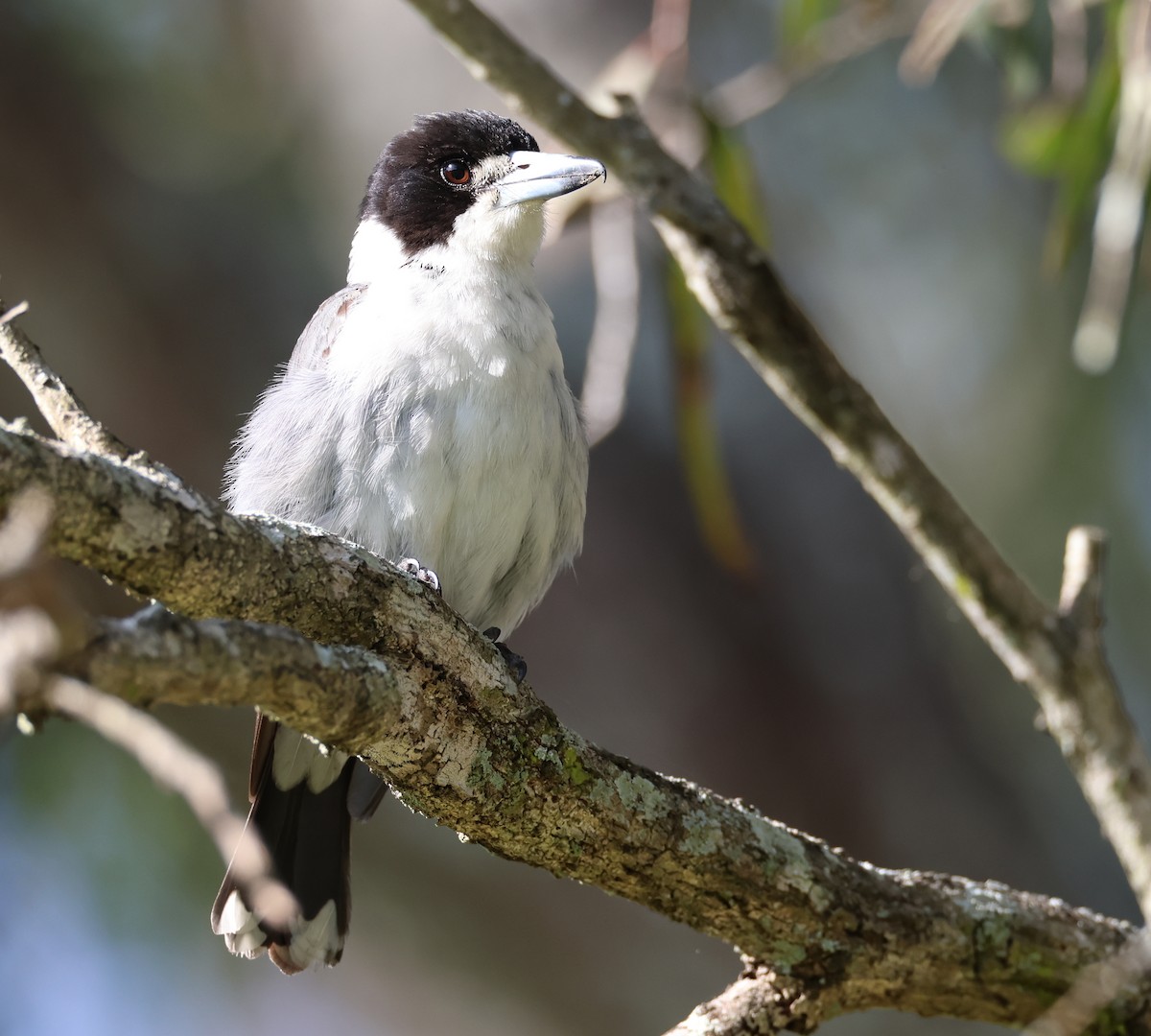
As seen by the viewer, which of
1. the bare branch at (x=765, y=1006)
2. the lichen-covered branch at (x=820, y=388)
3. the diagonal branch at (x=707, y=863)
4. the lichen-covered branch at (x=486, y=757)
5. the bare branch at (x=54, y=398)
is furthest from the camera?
the lichen-covered branch at (x=820, y=388)

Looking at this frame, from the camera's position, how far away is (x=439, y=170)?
2787 millimetres

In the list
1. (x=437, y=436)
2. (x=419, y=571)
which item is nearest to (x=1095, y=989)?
(x=419, y=571)

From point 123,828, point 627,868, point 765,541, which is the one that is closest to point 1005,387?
point 765,541

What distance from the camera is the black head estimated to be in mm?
2701

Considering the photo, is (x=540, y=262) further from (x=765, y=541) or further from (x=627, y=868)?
(x=627, y=868)

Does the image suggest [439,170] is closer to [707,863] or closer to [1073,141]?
[1073,141]

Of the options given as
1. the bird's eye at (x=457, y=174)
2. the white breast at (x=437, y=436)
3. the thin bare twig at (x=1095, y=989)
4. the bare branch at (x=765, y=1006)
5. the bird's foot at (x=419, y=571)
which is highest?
the bird's eye at (x=457, y=174)

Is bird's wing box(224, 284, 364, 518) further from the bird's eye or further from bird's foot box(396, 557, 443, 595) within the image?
the bird's eye

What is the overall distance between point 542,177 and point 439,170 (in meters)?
0.33

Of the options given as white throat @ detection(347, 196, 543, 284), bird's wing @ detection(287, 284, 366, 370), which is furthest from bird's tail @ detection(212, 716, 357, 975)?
white throat @ detection(347, 196, 543, 284)

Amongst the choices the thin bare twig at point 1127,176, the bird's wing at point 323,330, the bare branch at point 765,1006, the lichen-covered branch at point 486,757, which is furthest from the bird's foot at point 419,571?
the thin bare twig at point 1127,176

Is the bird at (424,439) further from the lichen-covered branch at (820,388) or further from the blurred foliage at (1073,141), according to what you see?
the blurred foliage at (1073,141)

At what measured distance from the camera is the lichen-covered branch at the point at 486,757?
3.87 feet

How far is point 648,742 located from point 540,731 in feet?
7.02
